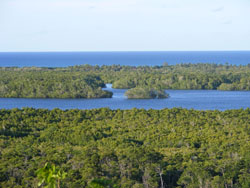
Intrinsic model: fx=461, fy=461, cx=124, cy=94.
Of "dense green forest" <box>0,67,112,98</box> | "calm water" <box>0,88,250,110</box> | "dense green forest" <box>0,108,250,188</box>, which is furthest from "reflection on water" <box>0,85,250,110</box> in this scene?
"dense green forest" <box>0,108,250,188</box>

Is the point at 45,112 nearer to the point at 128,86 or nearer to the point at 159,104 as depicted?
the point at 159,104

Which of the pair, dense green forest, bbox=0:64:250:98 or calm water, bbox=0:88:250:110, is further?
dense green forest, bbox=0:64:250:98

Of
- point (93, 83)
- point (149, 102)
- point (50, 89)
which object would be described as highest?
point (93, 83)

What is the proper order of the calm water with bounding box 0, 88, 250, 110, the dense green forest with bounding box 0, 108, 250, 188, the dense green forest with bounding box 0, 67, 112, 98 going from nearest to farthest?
the dense green forest with bounding box 0, 108, 250, 188 → the calm water with bounding box 0, 88, 250, 110 → the dense green forest with bounding box 0, 67, 112, 98

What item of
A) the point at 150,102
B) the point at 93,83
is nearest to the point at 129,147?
the point at 150,102

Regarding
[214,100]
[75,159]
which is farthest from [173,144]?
[214,100]

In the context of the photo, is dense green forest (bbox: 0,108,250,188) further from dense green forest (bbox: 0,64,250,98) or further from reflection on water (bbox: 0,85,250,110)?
dense green forest (bbox: 0,64,250,98)

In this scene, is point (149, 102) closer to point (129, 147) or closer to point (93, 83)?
point (93, 83)
